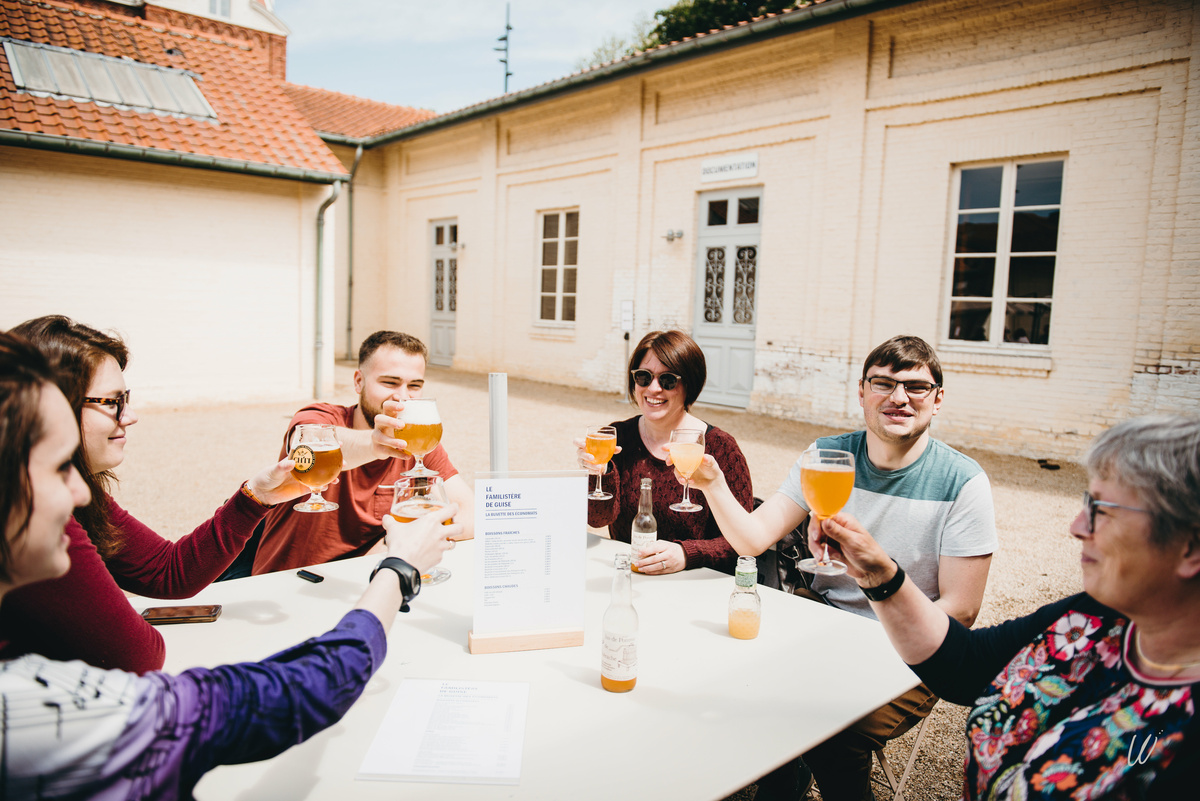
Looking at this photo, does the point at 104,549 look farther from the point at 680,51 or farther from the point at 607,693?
the point at 680,51

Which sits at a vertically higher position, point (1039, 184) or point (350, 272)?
point (1039, 184)

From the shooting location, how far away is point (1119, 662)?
1272mm

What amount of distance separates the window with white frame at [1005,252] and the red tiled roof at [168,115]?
8612mm

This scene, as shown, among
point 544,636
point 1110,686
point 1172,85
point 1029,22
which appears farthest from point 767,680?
point 1029,22

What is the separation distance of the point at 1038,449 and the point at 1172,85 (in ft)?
12.6

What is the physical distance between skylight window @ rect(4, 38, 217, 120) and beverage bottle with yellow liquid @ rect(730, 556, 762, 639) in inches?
449

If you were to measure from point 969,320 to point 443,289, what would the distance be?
37.2 ft

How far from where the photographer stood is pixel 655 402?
2949 millimetres

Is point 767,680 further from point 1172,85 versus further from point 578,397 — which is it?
point 578,397

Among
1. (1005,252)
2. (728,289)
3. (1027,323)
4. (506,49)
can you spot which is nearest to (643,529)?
(1027,323)

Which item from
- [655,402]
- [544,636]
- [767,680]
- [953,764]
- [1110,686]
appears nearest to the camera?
[1110,686]

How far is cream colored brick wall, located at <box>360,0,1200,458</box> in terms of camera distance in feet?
24.1

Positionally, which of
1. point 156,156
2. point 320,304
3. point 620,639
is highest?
point 156,156

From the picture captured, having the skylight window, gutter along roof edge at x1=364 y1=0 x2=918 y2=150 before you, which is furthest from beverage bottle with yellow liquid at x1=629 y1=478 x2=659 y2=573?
the skylight window
